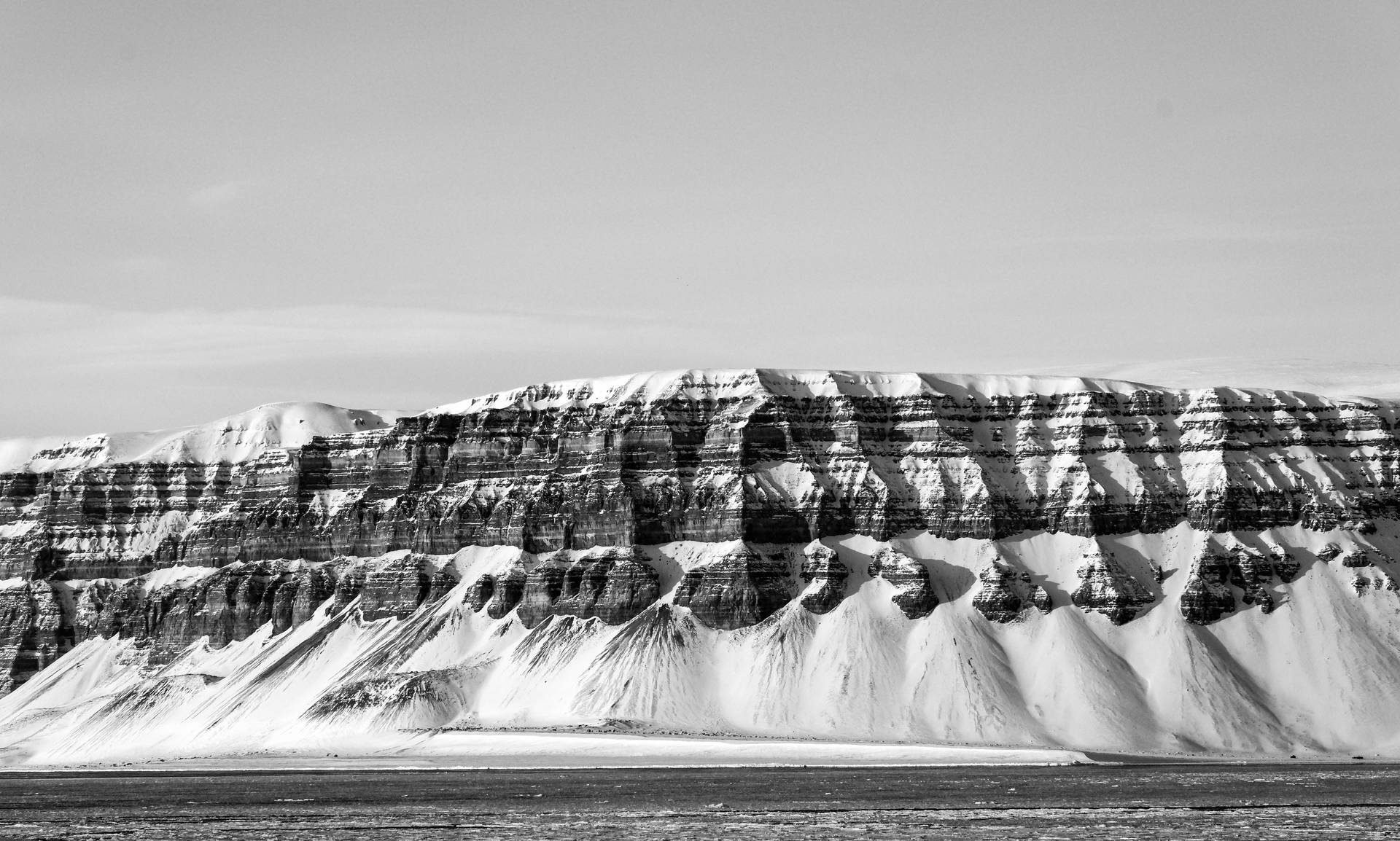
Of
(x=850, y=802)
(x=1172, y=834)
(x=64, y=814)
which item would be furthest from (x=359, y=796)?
(x=1172, y=834)

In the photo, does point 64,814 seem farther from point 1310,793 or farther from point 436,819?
point 1310,793

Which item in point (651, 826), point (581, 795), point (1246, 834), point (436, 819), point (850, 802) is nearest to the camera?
point (1246, 834)

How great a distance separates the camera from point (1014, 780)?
18588cm

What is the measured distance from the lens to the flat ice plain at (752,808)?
13262 centimetres

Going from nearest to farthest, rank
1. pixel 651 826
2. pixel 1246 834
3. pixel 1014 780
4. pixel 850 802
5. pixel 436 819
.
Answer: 1. pixel 1246 834
2. pixel 651 826
3. pixel 436 819
4. pixel 850 802
5. pixel 1014 780

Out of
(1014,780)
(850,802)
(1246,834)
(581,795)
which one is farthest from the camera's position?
(1014,780)

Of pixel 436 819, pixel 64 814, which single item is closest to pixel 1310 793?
pixel 436 819

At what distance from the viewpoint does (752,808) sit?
153000 millimetres

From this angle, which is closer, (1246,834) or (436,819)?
(1246,834)

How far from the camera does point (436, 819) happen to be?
476 ft

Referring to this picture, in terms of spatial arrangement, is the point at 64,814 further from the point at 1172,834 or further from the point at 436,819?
the point at 1172,834

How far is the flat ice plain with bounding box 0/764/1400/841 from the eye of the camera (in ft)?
435

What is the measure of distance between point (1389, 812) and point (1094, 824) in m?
22.2

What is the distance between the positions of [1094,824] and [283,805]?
63.3m
